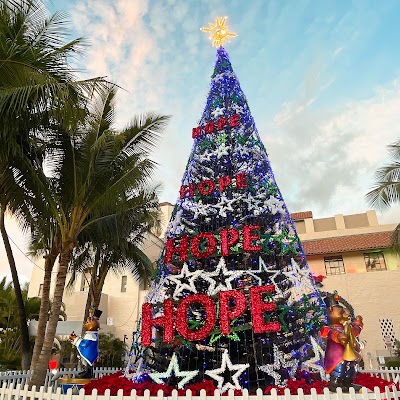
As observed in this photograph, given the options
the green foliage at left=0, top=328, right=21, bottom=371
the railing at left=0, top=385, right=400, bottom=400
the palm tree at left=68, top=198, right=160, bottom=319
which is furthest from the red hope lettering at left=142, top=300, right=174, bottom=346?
the green foliage at left=0, top=328, right=21, bottom=371

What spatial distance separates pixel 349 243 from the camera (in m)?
21.0

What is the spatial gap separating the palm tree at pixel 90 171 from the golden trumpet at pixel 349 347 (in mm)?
6544

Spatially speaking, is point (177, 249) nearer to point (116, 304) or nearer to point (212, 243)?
point (212, 243)

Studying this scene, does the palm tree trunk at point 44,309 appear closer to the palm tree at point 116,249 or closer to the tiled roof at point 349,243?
the palm tree at point 116,249

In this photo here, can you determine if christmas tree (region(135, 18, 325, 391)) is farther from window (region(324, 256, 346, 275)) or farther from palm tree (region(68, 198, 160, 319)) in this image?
window (region(324, 256, 346, 275))

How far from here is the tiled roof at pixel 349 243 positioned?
20.2 metres

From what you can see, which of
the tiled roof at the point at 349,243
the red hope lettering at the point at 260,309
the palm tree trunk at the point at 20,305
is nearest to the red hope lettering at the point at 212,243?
the red hope lettering at the point at 260,309

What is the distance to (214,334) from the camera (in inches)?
273

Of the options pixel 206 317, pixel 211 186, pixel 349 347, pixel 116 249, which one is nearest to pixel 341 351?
pixel 349 347

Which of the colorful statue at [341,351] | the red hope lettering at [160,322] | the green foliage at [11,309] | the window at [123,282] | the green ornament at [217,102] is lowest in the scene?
the colorful statue at [341,351]

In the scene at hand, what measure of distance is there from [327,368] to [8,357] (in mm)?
15312

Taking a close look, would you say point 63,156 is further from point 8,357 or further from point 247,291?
point 8,357

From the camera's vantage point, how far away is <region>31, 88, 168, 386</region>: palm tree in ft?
30.2

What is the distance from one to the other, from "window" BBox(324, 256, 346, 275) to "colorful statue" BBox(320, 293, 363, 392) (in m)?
16.2
